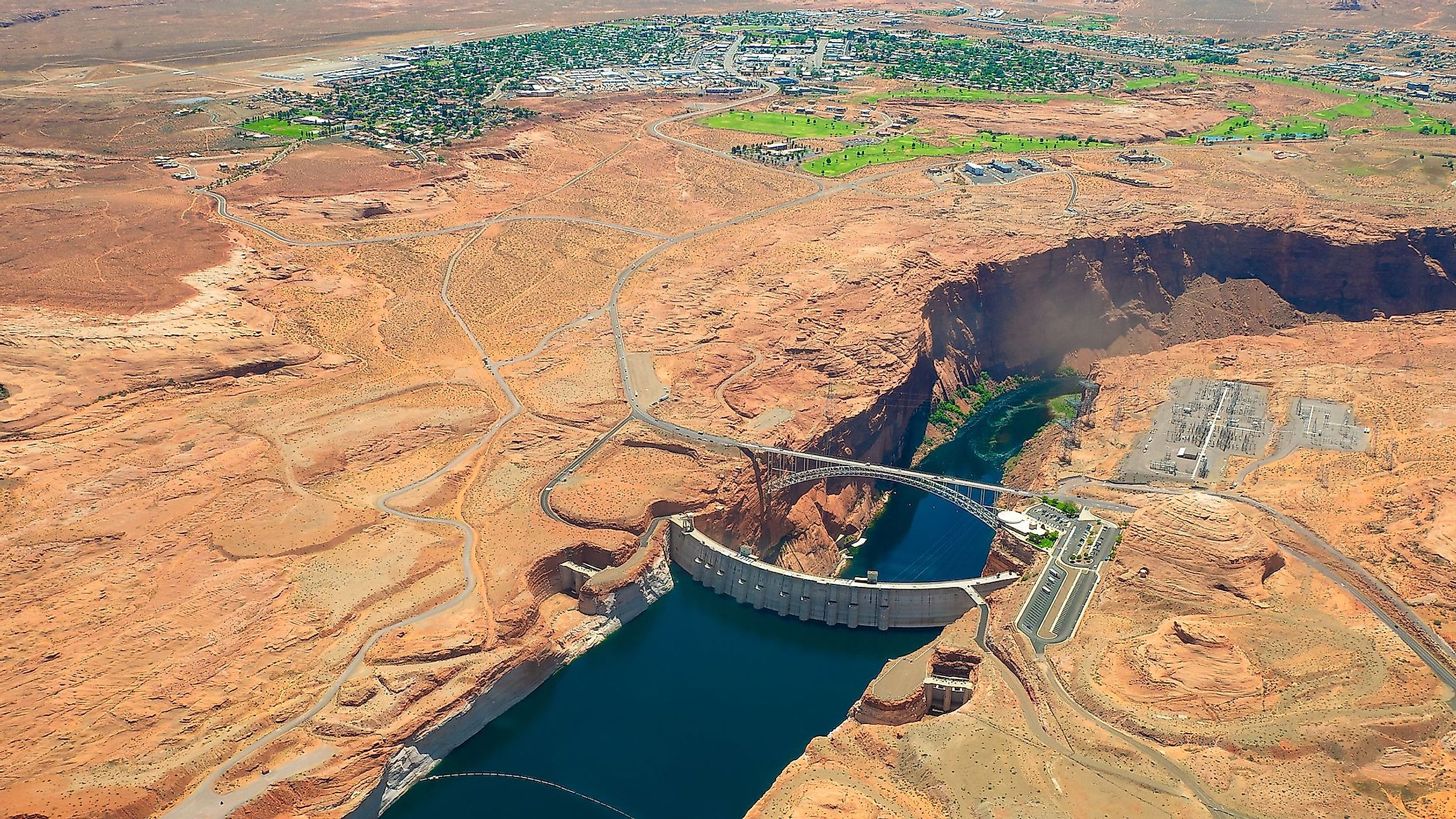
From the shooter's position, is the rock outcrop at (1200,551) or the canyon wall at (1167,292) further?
the canyon wall at (1167,292)

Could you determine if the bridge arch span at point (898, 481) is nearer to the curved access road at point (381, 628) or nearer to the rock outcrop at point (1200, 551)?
the rock outcrop at point (1200, 551)

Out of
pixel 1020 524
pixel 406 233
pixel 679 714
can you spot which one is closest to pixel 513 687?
pixel 679 714

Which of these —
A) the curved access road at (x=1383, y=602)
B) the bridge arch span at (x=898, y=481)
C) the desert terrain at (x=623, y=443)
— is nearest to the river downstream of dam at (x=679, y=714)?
the desert terrain at (x=623, y=443)

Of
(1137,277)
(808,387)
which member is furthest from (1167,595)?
(1137,277)

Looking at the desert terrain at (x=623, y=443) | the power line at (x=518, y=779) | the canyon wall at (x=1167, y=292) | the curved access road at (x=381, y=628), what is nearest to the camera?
the curved access road at (x=381, y=628)

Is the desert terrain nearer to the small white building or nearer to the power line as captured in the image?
the power line
